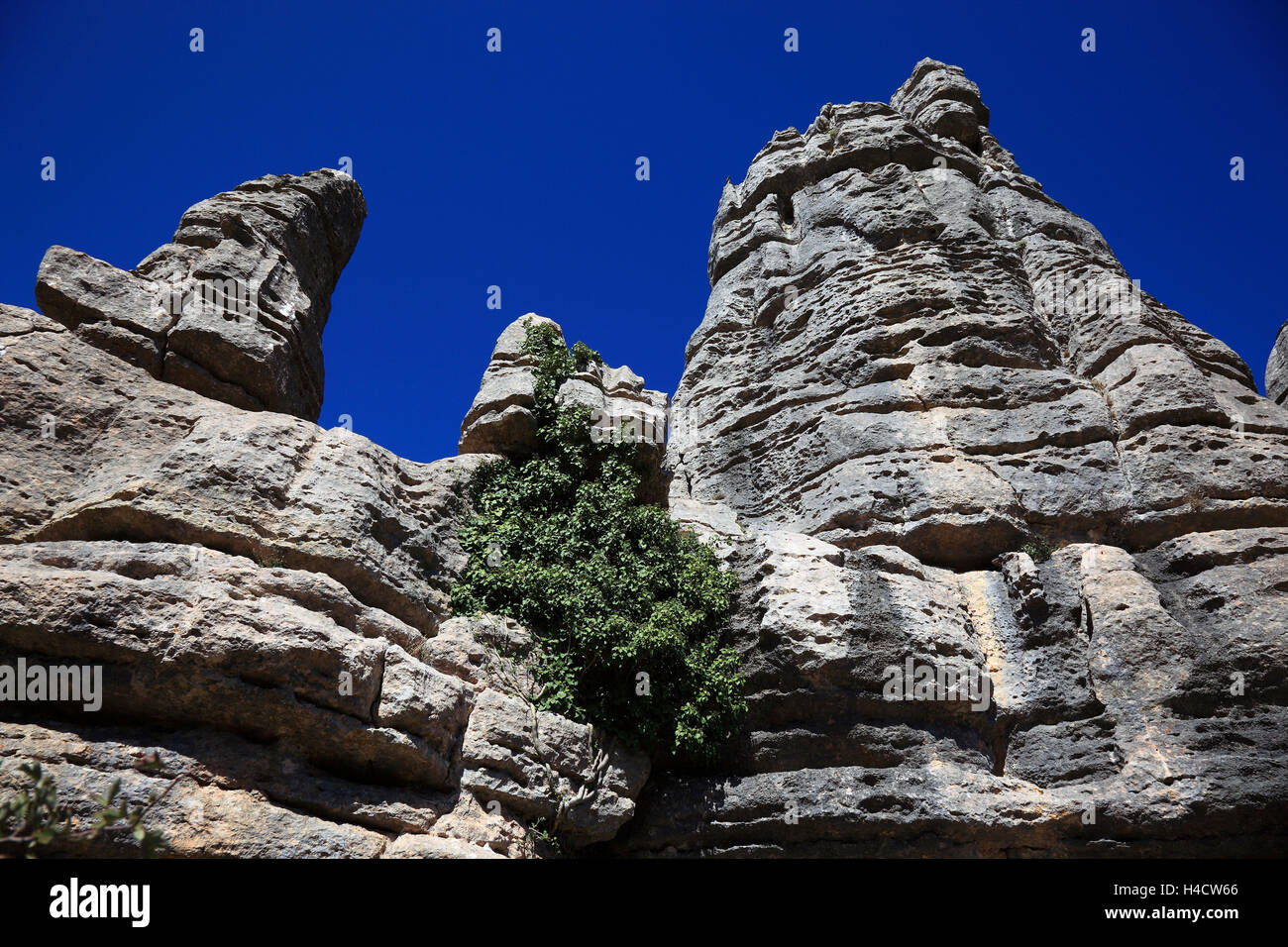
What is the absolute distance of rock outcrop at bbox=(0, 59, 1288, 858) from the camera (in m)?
8.62

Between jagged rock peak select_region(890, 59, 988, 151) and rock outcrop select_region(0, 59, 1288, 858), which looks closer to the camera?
rock outcrop select_region(0, 59, 1288, 858)

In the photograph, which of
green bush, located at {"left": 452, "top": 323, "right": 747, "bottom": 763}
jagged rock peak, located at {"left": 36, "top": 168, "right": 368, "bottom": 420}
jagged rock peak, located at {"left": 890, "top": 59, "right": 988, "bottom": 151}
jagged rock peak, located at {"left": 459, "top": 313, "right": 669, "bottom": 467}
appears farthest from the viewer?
jagged rock peak, located at {"left": 890, "top": 59, "right": 988, "bottom": 151}

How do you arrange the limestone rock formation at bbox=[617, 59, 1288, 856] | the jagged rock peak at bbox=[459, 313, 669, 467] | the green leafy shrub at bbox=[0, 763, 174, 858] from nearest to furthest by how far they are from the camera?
1. the green leafy shrub at bbox=[0, 763, 174, 858]
2. the limestone rock formation at bbox=[617, 59, 1288, 856]
3. the jagged rock peak at bbox=[459, 313, 669, 467]

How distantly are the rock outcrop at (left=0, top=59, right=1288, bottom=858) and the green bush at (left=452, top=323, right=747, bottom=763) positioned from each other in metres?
0.38

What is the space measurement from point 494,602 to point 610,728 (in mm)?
2578

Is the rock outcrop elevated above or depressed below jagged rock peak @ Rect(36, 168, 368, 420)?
below

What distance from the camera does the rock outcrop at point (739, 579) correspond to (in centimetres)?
862

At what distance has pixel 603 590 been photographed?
12359 mm

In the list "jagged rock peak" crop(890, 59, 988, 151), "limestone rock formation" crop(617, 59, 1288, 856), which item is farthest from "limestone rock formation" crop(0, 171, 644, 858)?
"jagged rock peak" crop(890, 59, 988, 151)

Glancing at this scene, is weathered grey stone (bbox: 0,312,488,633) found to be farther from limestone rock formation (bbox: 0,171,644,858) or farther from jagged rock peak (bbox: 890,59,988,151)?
jagged rock peak (bbox: 890,59,988,151)

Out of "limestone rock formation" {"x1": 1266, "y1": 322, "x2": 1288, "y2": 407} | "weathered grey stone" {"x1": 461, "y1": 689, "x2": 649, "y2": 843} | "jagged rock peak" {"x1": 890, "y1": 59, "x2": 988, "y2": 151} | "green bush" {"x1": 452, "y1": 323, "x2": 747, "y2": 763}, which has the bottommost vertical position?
"weathered grey stone" {"x1": 461, "y1": 689, "x2": 649, "y2": 843}

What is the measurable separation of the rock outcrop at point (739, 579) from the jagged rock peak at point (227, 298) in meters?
0.07

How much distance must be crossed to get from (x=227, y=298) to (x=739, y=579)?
9.71 meters

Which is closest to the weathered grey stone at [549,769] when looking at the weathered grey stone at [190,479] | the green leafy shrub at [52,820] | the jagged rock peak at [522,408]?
the weathered grey stone at [190,479]
